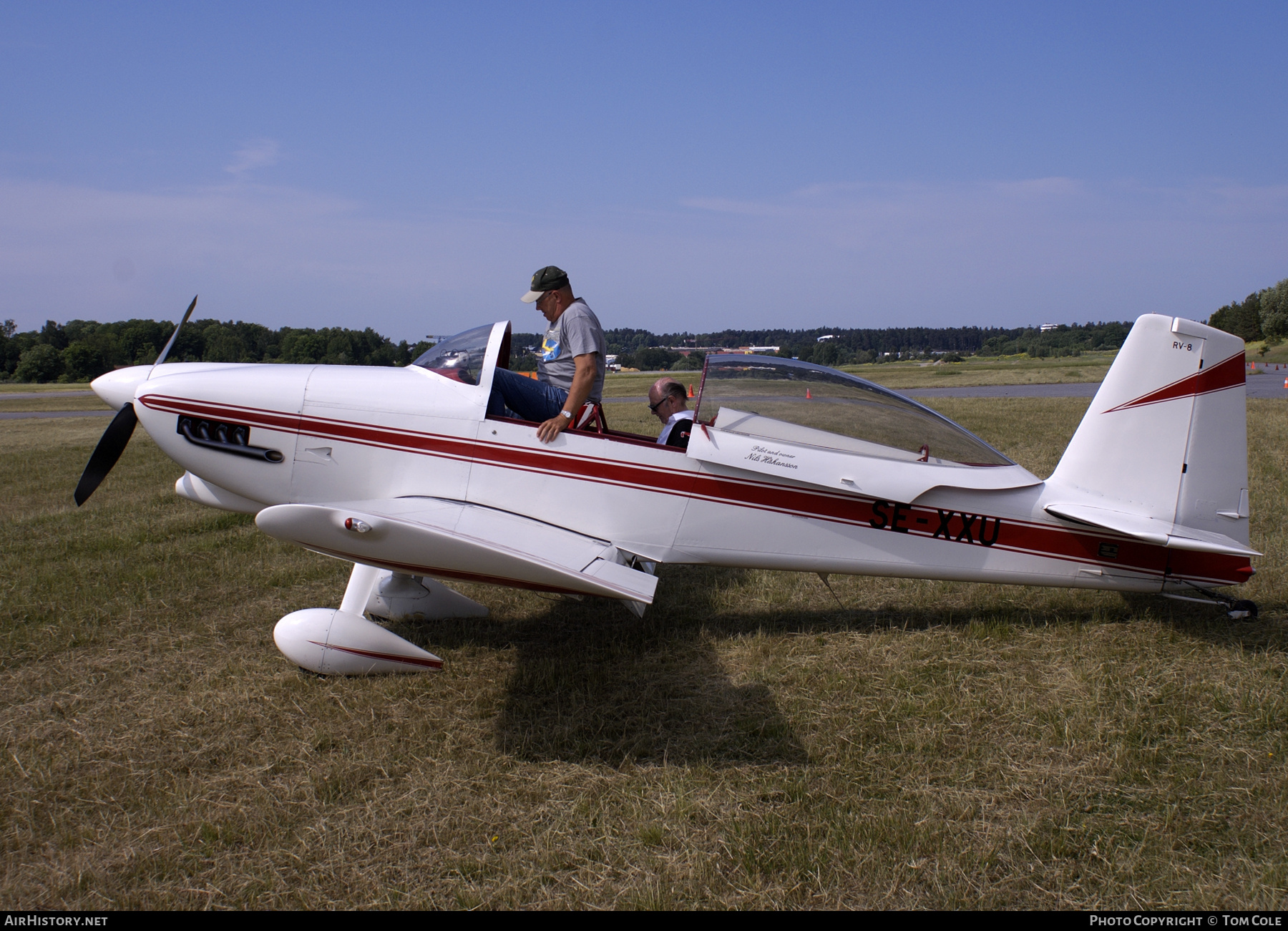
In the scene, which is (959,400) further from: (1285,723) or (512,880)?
(512,880)

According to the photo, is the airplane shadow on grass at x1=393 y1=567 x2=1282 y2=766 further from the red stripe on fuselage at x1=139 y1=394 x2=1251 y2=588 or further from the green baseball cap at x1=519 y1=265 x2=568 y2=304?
the green baseball cap at x1=519 y1=265 x2=568 y2=304

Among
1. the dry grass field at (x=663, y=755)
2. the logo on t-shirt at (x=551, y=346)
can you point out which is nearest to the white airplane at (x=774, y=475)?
the logo on t-shirt at (x=551, y=346)

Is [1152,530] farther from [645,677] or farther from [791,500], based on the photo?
[645,677]

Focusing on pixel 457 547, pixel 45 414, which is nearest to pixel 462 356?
pixel 457 547

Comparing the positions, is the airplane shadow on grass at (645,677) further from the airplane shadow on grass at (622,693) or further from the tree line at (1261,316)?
the tree line at (1261,316)

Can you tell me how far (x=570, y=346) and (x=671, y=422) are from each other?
802 mm

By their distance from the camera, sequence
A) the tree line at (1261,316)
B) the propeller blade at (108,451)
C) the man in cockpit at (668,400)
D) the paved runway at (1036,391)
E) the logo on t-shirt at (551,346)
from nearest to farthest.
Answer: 1. the logo on t-shirt at (551,346)
2. the propeller blade at (108,451)
3. the man in cockpit at (668,400)
4. the paved runway at (1036,391)
5. the tree line at (1261,316)

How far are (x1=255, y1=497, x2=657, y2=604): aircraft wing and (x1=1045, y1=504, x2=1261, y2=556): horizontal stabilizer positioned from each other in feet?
8.21

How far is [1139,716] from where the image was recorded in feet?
12.0

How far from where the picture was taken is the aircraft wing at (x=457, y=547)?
3512 millimetres

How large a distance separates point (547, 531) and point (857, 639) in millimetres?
2064

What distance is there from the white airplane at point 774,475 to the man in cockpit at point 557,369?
139 mm

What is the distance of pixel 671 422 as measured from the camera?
16.0ft

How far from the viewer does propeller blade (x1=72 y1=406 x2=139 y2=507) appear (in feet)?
16.4
